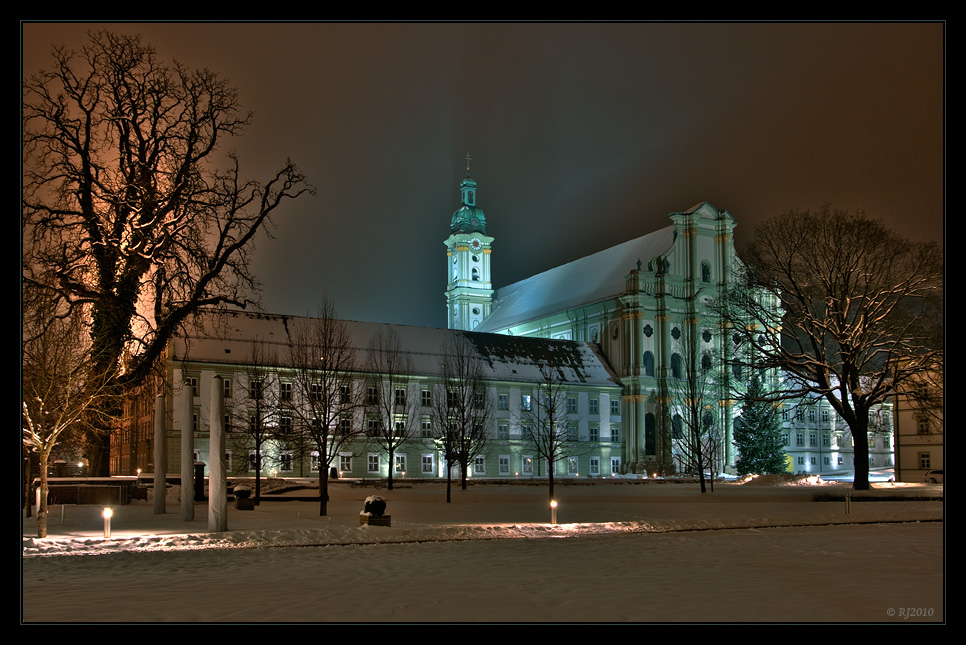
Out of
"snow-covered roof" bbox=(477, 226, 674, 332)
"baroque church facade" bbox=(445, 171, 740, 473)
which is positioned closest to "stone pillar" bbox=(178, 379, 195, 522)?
"baroque church facade" bbox=(445, 171, 740, 473)

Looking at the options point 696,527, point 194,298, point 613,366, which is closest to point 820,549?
point 696,527

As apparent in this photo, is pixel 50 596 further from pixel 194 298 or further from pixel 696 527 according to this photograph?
pixel 194 298

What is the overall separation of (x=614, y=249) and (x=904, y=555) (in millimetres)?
79503

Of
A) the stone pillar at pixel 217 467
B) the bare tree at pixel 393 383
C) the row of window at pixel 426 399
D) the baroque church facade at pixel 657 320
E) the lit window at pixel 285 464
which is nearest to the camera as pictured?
the stone pillar at pixel 217 467

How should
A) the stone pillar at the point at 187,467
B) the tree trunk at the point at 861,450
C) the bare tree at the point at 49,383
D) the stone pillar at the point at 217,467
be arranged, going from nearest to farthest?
the bare tree at the point at 49,383, the stone pillar at the point at 217,467, the stone pillar at the point at 187,467, the tree trunk at the point at 861,450

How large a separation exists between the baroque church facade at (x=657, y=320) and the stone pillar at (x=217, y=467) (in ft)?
186

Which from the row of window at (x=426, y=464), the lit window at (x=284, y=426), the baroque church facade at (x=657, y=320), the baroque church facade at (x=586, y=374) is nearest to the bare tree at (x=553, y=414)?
the baroque church facade at (x=586, y=374)

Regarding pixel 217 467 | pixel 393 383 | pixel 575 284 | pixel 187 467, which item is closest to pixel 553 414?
pixel 393 383

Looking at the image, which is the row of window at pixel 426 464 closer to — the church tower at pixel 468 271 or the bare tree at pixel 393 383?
the bare tree at pixel 393 383

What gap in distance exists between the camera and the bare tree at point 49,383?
2238cm

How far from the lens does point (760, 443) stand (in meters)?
71.2

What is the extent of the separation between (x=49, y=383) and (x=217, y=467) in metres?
4.95

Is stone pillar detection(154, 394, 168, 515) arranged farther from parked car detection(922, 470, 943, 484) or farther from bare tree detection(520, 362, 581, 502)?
parked car detection(922, 470, 943, 484)

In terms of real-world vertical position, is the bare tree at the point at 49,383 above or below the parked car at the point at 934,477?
→ above
